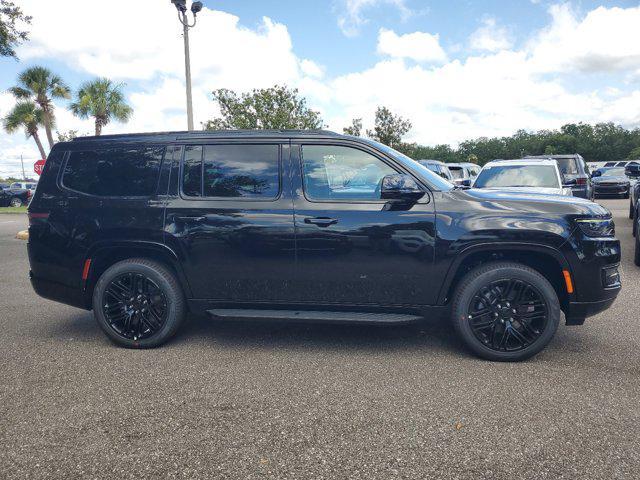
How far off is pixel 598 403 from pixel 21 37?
1575 cm

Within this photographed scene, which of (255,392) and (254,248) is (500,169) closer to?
(254,248)

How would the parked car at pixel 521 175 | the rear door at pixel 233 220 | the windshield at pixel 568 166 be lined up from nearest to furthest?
the rear door at pixel 233 220 → the parked car at pixel 521 175 → the windshield at pixel 568 166

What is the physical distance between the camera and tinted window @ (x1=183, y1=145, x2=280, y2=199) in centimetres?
393

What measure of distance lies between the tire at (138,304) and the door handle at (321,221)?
1.31m

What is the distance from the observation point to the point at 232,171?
13.1 feet

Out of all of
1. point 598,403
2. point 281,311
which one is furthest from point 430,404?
point 281,311

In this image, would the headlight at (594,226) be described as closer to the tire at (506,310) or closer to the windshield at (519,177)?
the tire at (506,310)

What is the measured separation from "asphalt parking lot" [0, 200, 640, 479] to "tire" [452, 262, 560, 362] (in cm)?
16

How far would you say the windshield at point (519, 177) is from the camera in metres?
8.66

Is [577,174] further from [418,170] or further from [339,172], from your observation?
[339,172]

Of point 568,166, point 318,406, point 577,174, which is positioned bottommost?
point 318,406

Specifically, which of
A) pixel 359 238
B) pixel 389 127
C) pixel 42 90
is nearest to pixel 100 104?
pixel 42 90

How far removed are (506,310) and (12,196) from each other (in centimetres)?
3218

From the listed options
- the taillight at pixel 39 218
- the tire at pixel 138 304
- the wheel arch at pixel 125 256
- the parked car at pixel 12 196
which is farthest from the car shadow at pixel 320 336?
the parked car at pixel 12 196
